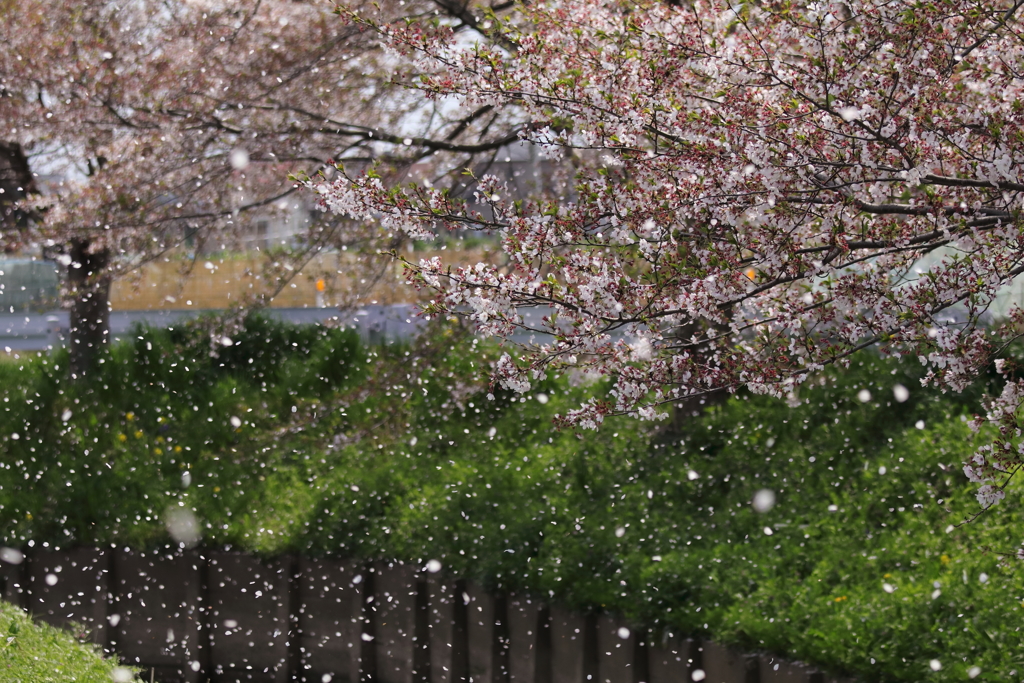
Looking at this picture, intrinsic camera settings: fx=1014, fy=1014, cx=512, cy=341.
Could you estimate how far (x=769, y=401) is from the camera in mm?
8797

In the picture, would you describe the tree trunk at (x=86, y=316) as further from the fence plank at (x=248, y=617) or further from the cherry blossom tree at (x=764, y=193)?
the cherry blossom tree at (x=764, y=193)

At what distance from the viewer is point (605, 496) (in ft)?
26.9

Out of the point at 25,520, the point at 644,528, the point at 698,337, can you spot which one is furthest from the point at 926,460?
the point at 25,520

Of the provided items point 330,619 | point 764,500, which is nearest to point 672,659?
point 764,500

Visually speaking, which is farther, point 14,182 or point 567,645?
point 14,182

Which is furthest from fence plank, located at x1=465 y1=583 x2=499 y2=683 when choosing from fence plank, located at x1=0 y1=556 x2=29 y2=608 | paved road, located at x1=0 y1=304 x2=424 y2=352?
fence plank, located at x1=0 y1=556 x2=29 y2=608

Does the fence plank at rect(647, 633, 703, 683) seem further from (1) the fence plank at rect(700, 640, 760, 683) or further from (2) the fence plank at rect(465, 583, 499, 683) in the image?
(2) the fence plank at rect(465, 583, 499, 683)

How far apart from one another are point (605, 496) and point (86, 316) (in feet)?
27.1

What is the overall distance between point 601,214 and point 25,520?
849 centimetres

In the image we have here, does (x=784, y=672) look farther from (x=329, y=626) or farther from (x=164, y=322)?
(x=164, y=322)

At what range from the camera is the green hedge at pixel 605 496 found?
618 centimetres

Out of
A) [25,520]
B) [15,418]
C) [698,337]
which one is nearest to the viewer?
[698,337]

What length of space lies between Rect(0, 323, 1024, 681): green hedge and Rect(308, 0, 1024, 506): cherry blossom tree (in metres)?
1.45

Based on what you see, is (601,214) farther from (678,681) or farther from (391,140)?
(391,140)
